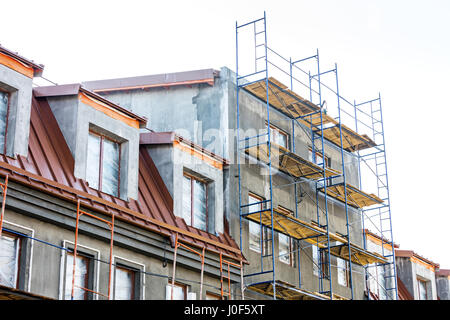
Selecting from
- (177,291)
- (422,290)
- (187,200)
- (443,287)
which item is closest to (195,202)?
(187,200)

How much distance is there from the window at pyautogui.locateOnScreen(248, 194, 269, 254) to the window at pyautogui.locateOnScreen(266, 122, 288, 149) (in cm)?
260

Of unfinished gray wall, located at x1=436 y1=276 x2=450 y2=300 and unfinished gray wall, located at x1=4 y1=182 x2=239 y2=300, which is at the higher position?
unfinished gray wall, located at x1=436 y1=276 x2=450 y2=300

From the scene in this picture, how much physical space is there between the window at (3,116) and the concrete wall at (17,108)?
8 centimetres

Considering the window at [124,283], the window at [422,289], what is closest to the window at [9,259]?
the window at [124,283]

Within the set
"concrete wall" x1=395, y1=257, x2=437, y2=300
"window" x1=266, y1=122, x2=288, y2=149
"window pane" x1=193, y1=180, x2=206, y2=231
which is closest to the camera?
"window pane" x1=193, y1=180, x2=206, y2=231

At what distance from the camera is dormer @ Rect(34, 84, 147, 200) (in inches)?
840

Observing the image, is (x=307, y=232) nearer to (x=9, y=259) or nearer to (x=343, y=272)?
(x=343, y=272)

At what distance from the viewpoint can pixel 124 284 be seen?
21766 mm

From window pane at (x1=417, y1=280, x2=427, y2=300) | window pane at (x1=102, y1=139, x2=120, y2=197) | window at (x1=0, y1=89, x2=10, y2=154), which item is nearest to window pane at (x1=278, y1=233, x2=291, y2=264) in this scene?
window pane at (x1=102, y1=139, x2=120, y2=197)

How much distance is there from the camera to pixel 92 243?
2058cm

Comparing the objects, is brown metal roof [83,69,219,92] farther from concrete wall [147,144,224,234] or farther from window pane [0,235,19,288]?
window pane [0,235,19,288]

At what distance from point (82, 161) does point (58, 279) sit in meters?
3.23
